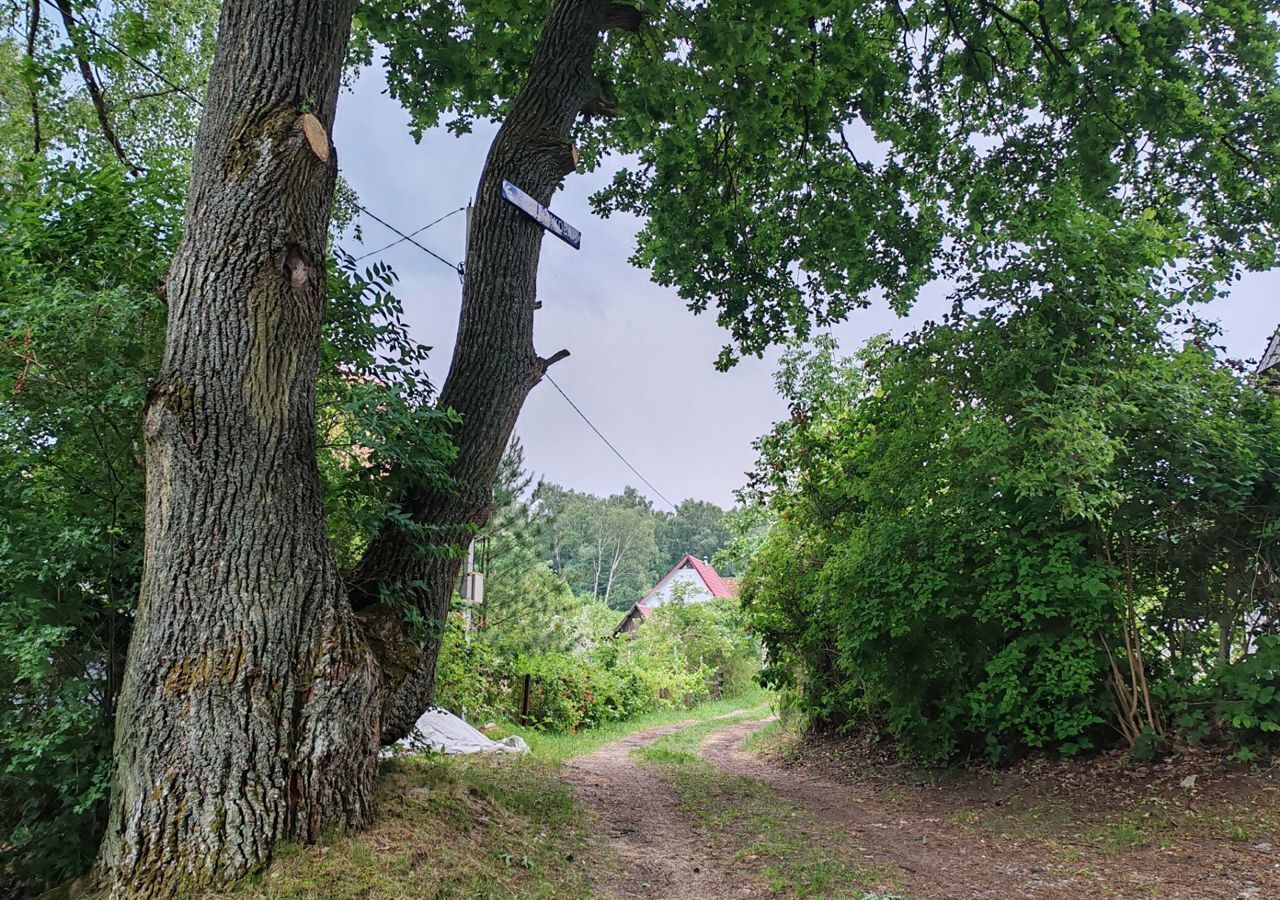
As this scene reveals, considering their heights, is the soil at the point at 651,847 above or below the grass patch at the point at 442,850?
below

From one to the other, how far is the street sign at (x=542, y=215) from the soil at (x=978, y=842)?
4.25 m

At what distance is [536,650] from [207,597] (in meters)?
11.2

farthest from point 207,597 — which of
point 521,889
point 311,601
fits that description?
point 521,889

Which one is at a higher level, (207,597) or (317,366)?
(317,366)

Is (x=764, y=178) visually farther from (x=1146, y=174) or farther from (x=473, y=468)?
(x=473, y=468)

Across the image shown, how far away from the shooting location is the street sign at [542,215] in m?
4.64

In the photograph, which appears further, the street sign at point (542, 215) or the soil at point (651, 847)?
the street sign at point (542, 215)

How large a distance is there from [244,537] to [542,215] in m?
2.89

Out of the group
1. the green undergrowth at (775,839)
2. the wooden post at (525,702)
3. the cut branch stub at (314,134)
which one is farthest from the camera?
the wooden post at (525,702)

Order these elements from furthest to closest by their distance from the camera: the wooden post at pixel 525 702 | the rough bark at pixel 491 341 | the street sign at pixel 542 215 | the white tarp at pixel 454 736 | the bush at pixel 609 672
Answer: the wooden post at pixel 525 702 < the bush at pixel 609 672 < the white tarp at pixel 454 736 < the street sign at pixel 542 215 < the rough bark at pixel 491 341

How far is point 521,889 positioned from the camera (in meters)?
3.44

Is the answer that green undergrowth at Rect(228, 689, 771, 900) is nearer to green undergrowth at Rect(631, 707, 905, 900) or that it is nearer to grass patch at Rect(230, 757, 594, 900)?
grass patch at Rect(230, 757, 594, 900)

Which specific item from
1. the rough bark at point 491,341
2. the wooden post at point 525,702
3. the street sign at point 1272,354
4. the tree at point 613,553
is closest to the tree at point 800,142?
the rough bark at point 491,341

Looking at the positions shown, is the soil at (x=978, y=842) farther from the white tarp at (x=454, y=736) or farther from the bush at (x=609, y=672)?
the bush at (x=609, y=672)
